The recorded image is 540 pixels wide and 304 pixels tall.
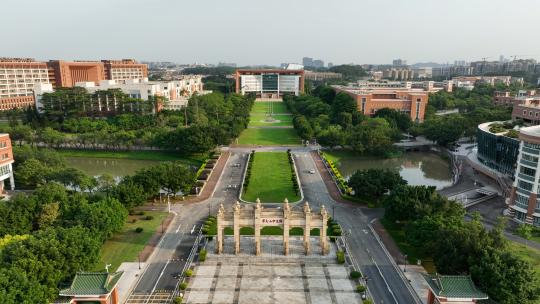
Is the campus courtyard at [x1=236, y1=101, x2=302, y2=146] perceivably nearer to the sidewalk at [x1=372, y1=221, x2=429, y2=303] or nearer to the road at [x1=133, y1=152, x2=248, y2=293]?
the road at [x1=133, y1=152, x2=248, y2=293]

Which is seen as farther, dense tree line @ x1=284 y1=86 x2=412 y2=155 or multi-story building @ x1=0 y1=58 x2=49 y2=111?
multi-story building @ x1=0 y1=58 x2=49 y2=111

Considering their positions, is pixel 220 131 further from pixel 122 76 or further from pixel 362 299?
pixel 122 76

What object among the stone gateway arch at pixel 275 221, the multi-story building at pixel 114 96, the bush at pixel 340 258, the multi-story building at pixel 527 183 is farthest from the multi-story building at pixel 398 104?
the bush at pixel 340 258

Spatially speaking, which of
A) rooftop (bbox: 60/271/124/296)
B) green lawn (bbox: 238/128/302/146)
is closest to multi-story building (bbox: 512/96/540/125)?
green lawn (bbox: 238/128/302/146)

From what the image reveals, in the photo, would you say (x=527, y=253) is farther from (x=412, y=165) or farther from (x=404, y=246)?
(x=412, y=165)

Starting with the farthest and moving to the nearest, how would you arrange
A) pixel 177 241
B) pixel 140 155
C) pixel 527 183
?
1. pixel 140 155
2. pixel 527 183
3. pixel 177 241

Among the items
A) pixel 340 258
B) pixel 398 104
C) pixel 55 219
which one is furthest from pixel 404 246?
pixel 398 104
